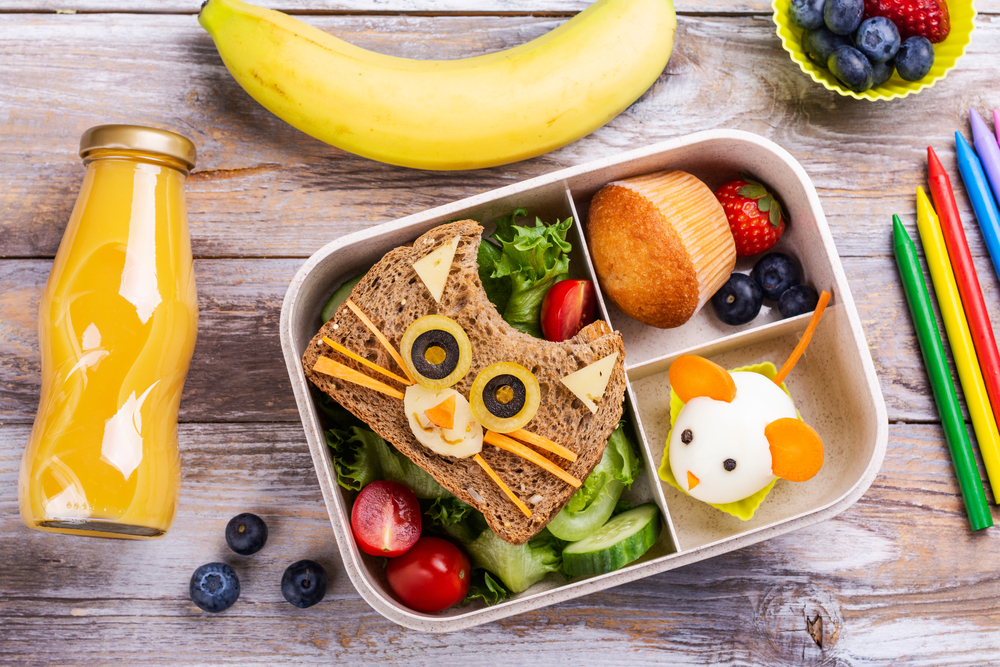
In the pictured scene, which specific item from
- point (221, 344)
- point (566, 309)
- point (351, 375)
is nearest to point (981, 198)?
point (566, 309)

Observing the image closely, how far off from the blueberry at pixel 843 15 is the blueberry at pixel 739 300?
0.43m

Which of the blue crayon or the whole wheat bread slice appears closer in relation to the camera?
the whole wheat bread slice

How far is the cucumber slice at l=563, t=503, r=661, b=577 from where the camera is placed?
36.9 inches

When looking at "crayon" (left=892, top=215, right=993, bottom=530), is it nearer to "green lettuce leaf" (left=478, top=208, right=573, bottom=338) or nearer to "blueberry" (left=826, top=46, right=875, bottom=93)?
"blueberry" (left=826, top=46, right=875, bottom=93)

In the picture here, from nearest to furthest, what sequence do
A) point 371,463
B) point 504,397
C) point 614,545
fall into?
1. point 504,397
2. point 614,545
3. point 371,463

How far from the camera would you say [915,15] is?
104 centimetres

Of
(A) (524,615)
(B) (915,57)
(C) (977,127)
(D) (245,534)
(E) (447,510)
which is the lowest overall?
(A) (524,615)

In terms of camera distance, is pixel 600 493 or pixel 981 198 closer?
pixel 600 493

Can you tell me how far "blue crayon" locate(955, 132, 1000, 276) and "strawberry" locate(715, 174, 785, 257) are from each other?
1.36ft

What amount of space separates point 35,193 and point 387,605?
3.22 ft

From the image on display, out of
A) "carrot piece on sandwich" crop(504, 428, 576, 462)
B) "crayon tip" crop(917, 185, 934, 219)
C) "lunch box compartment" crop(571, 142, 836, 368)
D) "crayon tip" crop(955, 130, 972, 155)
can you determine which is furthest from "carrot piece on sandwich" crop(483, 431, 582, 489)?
"crayon tip" crop(955, 130, 972, 155)

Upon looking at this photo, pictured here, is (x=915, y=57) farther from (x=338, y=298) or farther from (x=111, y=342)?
A: (x=111, y=342)

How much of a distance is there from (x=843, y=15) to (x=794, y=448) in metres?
0.71

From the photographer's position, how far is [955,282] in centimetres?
115
